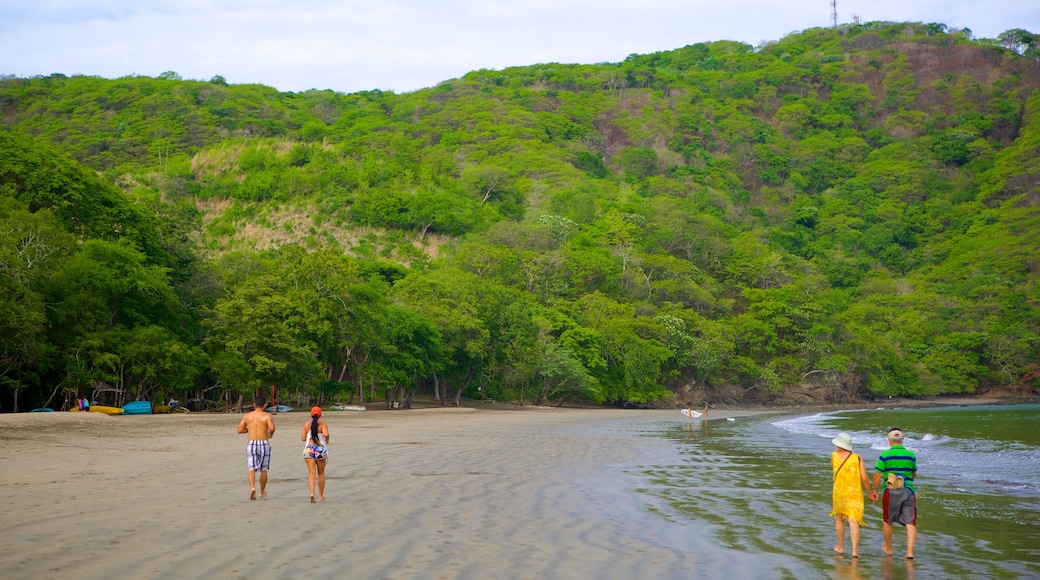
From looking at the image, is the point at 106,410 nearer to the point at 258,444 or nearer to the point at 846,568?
the point at 258,444

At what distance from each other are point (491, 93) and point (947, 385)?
9367 centimetres

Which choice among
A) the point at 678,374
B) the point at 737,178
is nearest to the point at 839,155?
the point at 737,178

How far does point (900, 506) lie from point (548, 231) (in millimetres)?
74616

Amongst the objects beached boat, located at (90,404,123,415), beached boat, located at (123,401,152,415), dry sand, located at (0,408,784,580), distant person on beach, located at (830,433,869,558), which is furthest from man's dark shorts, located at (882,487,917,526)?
beached boat, located at (123,401,152,415)

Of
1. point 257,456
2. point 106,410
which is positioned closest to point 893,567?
point 257,456

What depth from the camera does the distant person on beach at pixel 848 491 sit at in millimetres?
9578

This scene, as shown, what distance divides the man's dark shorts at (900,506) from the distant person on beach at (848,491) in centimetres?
35

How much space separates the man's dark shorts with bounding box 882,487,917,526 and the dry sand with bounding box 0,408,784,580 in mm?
1672

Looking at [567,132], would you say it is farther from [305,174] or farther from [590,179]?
[305,174]

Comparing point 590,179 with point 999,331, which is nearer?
point 999,331

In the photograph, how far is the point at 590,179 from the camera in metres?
113

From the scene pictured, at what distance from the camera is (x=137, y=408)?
33719mm

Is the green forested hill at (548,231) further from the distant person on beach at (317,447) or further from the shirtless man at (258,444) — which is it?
the distant person on beach at (317,447)

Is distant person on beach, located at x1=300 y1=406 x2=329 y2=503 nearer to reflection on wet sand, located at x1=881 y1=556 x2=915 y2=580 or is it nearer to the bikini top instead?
the bikini top
